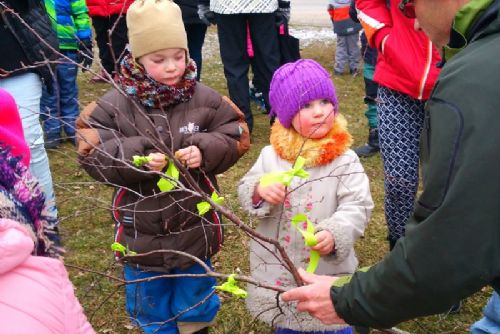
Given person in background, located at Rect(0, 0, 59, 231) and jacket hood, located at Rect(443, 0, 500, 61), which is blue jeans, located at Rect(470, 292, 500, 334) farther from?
person in background, located at Rect(0, 0, 59, 231)

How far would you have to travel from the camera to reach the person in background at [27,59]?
296 centimetres

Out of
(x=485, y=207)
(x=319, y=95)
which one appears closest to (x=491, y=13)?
(x=485, y=207)

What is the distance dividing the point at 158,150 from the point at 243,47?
2865 millimetres

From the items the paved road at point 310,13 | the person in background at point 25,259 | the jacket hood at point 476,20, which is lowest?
the paved road at point 310,13

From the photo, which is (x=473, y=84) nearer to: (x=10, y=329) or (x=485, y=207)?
(x=485, y=207)

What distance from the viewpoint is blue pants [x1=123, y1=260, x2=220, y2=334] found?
2.45m

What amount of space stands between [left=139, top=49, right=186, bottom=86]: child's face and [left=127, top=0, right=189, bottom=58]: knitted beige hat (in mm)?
29

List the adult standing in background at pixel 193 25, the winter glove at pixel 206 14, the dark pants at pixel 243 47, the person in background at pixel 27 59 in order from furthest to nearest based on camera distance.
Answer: the adult standing in background at pixel 193 25 < the winter glove at pixel 206 14 < the dark pants at pixel 243 47 < the person in background at pixel 27 59

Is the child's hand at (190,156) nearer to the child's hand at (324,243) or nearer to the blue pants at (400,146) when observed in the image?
the child's hand at (324,243)

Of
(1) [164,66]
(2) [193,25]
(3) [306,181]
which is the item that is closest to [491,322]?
(3) [306,181]

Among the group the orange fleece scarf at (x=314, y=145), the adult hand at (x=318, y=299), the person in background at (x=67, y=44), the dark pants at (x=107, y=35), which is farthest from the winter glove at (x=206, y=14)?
the adult hand at (x=318, y=299)

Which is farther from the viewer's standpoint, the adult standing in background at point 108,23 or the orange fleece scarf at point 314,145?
the adult standing in background at point 108,23

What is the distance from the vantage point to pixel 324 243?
1.99m

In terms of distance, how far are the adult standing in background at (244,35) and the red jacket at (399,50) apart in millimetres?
1976
